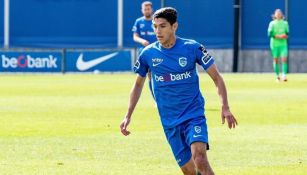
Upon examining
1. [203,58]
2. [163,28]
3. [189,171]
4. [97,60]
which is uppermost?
[163,28]

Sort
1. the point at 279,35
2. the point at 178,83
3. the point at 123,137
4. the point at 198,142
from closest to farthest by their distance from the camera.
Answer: the point at 198,142 → the point at 178,83 → the point at 123,137 → the point at 279,35

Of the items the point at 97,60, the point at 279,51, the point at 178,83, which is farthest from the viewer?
the point at 97,60

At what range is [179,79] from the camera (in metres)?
10.1

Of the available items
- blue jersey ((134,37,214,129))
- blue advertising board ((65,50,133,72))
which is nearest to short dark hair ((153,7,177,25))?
blue jersey ((134,37,214,129))

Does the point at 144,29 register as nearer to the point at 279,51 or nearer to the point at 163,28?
the point at 163,28

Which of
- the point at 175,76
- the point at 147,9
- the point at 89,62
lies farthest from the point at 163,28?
the point at 89,62

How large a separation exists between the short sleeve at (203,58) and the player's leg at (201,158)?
2.64 feet

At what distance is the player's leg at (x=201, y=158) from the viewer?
945 centimetres

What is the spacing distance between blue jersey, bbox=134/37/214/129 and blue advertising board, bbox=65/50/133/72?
34.7 meters

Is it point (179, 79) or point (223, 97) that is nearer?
point (223, 97)

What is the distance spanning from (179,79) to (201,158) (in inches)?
38.0

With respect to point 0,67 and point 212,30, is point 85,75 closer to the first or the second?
point 0,67

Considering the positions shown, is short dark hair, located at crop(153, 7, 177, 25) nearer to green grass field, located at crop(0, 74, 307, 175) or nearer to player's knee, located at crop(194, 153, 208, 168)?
→ player's knee, located at crop(194, 153, 208, 168)

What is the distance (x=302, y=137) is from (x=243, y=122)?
2.98 metres
